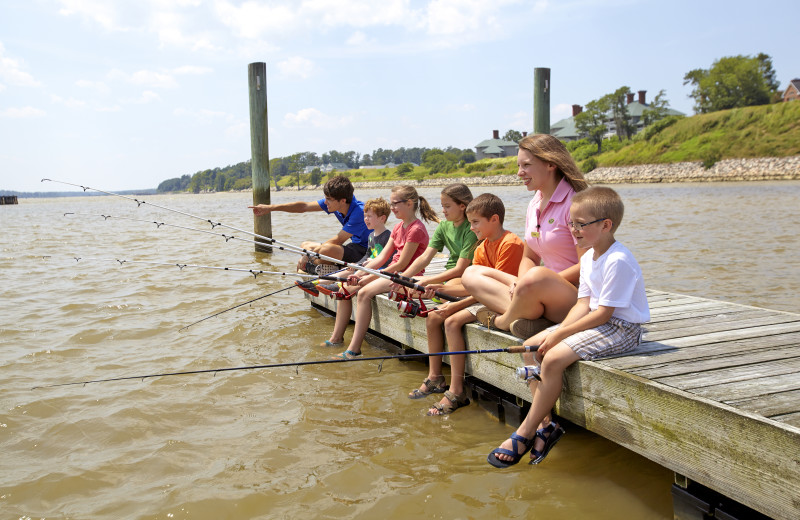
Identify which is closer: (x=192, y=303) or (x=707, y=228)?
(x=192, y=303)

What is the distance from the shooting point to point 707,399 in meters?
2.62

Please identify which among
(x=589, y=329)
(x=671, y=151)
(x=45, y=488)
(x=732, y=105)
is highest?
(x=732, y=105)

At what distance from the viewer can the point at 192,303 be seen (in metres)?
8.37

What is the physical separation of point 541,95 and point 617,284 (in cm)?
713

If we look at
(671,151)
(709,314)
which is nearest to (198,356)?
(709,314)

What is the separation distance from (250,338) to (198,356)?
729mm

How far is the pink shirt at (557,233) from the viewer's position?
3.83 metres

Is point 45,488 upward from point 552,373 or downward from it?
downward

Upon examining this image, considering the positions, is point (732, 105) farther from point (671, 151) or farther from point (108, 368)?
point (108, 368)

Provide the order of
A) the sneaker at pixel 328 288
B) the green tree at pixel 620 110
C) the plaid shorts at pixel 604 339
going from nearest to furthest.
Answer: the plaid shorts at pixel 604 339
the sneaker at pixel 328 288
the green tree at pixel 620 110

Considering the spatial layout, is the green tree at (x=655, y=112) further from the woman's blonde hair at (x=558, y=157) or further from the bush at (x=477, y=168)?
the woman's blonde hair at (x=558, y=157)

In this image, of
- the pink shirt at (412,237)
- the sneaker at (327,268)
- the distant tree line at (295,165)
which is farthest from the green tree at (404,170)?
the pink shirt at (412,237)

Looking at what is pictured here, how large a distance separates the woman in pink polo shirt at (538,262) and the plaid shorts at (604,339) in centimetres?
34

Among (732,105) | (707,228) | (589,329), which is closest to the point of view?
(589,329)
